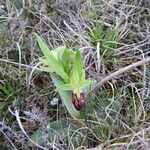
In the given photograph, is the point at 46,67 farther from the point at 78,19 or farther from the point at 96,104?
the point at 78,19

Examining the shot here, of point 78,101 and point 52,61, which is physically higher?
point 52,61

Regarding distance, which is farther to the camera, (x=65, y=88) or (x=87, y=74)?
(x=87, y=74)

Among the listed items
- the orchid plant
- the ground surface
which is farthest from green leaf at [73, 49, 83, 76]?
the ground surface

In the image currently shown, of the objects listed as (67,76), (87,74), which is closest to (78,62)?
(67,76)

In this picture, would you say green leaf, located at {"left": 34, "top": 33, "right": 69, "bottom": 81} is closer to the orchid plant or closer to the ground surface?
the orchid plant

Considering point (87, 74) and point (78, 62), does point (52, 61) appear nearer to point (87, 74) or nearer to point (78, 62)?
point (78, 62)

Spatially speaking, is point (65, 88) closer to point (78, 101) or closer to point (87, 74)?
point (78, 101)

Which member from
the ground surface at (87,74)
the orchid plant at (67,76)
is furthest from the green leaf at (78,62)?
the ground surface at (87,74)

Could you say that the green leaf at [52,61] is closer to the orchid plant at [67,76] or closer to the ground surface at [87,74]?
the orchid plant at [67,76]
